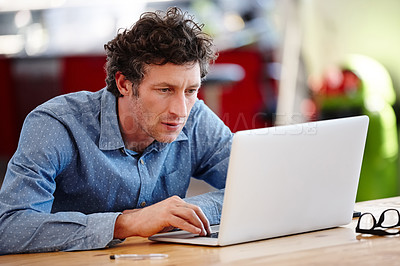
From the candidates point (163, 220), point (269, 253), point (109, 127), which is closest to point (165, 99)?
point (109, 127)

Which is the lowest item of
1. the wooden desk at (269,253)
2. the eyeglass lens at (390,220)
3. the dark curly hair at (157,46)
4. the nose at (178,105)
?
the eyeglass lens at (390,220)

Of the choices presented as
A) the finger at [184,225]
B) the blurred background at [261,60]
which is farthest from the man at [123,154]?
the blurred background at [261,60]

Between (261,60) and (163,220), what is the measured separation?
3883mm

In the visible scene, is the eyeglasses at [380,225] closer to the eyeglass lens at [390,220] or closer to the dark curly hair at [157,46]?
the eyeglass lens at [390,220]

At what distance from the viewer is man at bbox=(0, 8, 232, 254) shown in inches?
54.3

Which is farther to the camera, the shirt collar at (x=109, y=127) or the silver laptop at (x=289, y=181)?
the shirt collar at (x=109, y=127)

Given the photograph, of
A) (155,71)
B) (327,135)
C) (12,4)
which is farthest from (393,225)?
(12,4)

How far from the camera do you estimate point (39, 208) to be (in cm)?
147

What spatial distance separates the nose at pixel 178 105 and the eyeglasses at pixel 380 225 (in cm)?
51

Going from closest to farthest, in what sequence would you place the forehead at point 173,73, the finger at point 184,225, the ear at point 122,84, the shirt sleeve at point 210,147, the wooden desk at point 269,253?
the wooden desk at point 269,253 < the finger at point 184,225 < the forehead at point 173,73 < the ear at point 122,84 < the shirt sleeve at point 210,147

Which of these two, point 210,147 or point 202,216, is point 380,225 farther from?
point 210,147

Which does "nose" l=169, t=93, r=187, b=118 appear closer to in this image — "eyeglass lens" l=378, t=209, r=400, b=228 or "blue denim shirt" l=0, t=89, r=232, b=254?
"blue denim shirt" l=0, t=89, r=232, b=254

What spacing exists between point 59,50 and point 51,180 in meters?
4.14

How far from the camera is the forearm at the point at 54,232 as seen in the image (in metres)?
1.36
